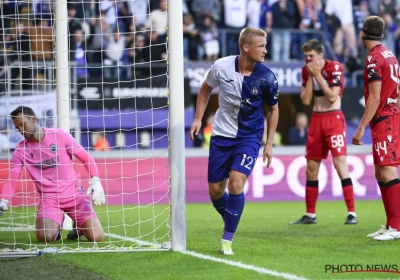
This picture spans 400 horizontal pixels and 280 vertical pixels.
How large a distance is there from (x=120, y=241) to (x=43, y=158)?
1.26 m

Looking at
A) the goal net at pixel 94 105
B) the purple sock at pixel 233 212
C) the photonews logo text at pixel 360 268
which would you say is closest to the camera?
the photonews logo text at pixel 360 268

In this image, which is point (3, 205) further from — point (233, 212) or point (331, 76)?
point (331, 76)

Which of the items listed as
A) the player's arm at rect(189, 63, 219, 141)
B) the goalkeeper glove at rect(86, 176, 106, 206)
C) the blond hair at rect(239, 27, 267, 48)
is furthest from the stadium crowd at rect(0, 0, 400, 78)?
the blond hair at rect(239, 27, 267, 48)

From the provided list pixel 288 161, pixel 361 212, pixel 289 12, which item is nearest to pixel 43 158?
pixel 361 212

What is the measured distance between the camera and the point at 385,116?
8320 mm

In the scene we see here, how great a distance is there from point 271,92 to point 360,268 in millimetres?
1923

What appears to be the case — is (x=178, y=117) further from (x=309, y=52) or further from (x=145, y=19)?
(x=145, y=19)

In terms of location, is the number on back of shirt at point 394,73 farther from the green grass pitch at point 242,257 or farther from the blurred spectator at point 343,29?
the blurred spectator at point 343,29

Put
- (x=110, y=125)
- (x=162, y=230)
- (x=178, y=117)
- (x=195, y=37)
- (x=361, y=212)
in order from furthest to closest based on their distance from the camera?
(x=195, y=37) < (x=110, y=125) < (x=361, y=212) < (x=162, y=230) < (x=178, y=117)

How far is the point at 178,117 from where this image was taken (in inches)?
297

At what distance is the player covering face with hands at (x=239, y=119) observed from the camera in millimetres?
7281

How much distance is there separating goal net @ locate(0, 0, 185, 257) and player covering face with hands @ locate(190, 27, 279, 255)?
0.46 m

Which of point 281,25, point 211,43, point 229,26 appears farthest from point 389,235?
point 281,25

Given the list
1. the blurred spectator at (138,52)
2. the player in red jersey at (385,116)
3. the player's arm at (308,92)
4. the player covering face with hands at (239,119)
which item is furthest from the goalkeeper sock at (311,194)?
the blurred spectator at (138,52)
